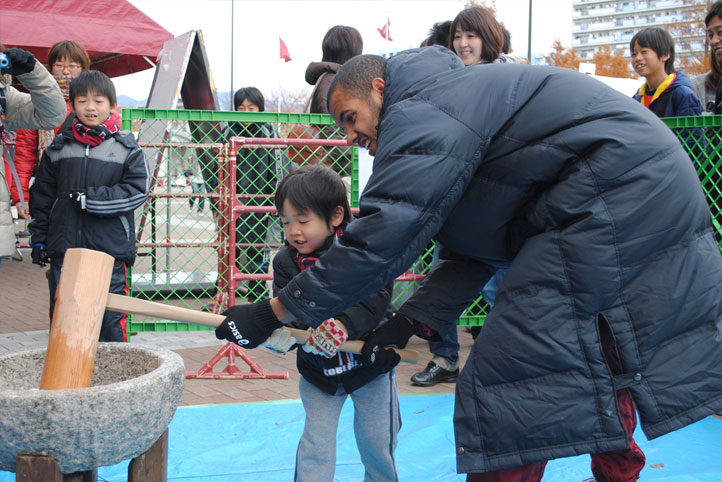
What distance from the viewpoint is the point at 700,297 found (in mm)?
1827

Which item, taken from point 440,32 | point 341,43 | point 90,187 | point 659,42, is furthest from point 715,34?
point 90,187

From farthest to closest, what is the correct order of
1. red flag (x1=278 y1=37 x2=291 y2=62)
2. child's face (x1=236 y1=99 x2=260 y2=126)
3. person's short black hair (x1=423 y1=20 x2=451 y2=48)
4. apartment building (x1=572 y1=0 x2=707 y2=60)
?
apartment building (x1=572 y1=0 x2=707 y2=60) < red flag (x1=278 y1=37 x2=291 y2=62) < child's face (x1=236 y1=99 x2=260 y2=126) < person's short black hair (x1=423 y1=20 x2=451 y2=48)

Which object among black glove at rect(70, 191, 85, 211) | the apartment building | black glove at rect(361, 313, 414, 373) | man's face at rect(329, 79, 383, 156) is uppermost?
the apartment building

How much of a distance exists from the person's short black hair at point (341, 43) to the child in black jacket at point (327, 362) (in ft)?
8.98

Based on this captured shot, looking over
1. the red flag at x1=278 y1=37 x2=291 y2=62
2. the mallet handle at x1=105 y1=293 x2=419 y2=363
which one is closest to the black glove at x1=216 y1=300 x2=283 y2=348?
the mallet handle at x1=105 y1=293 x2=419 y2=363

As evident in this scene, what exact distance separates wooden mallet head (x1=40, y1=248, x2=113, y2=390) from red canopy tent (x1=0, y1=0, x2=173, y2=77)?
681 cm

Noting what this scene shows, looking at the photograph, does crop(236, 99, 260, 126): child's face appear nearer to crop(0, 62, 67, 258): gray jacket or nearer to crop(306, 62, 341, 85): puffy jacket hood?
crop(306, 62, 341, 85): puffy jacket hood

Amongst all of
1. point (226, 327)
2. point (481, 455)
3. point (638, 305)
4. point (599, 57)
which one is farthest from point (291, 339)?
point (599, 57)

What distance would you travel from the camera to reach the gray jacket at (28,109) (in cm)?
380

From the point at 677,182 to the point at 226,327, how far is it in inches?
51.8

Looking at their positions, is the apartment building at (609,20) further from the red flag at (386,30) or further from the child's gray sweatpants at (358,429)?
the child's gray sweatpants at (358,429)

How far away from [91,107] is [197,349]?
2.08 meters

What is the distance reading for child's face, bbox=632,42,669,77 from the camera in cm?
472

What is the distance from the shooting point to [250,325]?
2.00 m
